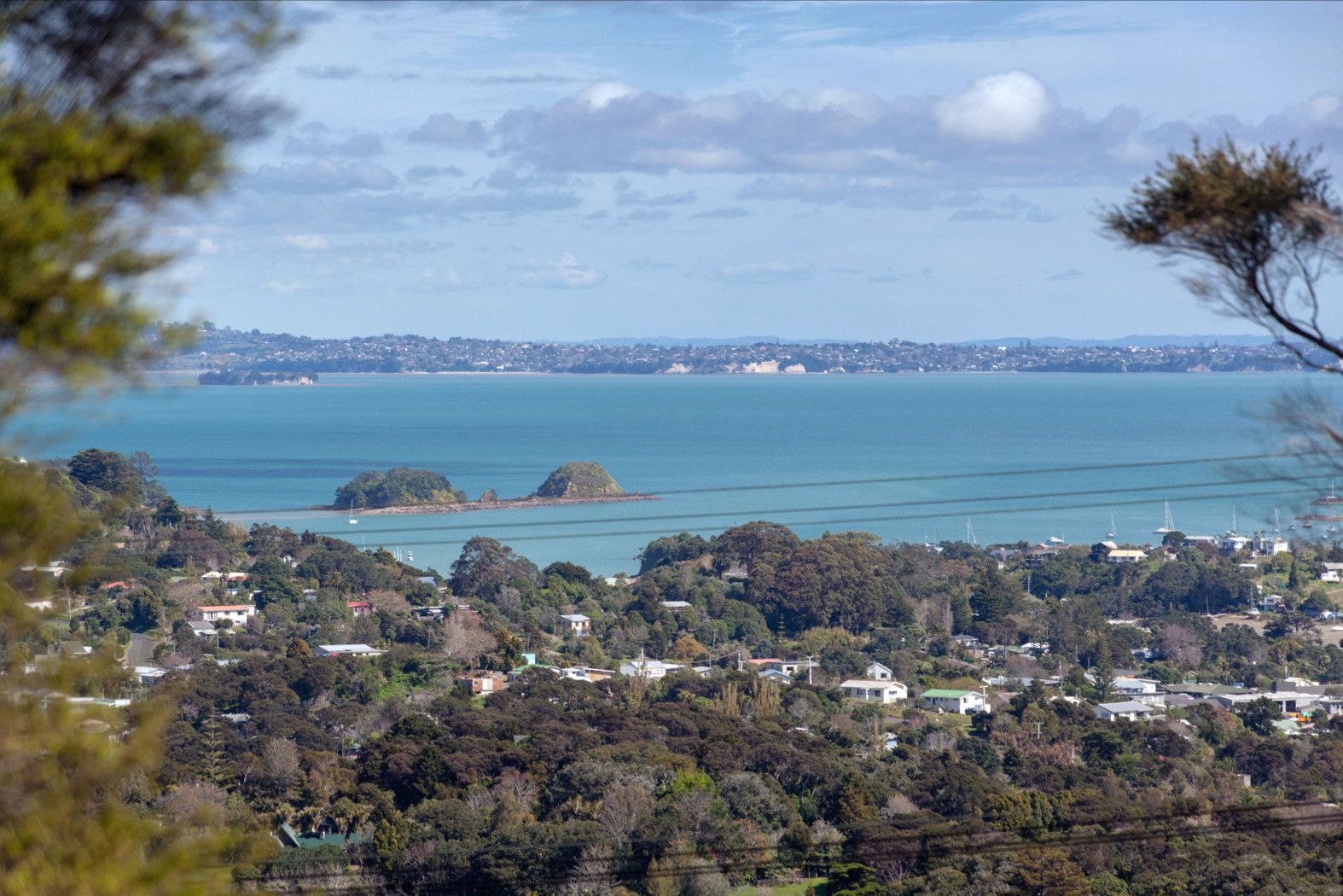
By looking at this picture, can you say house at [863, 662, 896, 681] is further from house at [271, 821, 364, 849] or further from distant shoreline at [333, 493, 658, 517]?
distant shoreline at [333, 493, 658, 517]

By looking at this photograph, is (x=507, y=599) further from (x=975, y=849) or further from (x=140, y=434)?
(x=140, y=434)

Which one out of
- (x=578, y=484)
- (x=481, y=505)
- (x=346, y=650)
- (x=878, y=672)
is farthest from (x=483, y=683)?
(x=578, y=484)

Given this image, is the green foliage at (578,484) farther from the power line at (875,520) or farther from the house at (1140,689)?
the house at (1140,689)

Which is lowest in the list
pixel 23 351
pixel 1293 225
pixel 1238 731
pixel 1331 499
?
pixel 1238 731

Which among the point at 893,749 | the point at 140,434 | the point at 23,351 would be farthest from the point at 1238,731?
the point at 140,434

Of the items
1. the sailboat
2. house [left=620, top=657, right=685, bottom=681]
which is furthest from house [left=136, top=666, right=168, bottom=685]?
the sailboat
